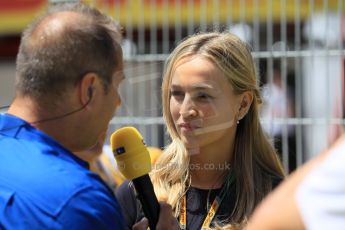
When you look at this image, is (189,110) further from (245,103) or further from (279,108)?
(279,108)

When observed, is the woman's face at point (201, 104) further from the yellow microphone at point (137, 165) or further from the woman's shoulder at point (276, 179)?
the yellow microphone at point (137, 165)

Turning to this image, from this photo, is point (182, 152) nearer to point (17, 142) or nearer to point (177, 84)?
point (177, 84)

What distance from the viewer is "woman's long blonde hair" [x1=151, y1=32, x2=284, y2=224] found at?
271 centimetres

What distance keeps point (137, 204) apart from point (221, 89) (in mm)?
554

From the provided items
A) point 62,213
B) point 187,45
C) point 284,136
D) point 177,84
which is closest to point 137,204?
point 177,84

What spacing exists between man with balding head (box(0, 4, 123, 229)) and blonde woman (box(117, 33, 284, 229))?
29.5 inches

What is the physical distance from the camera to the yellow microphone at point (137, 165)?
82.7 inches

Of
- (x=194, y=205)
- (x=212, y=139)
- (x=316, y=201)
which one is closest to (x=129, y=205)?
(x=194, y=205)

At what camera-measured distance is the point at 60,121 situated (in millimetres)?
1910

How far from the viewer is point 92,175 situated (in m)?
1.85

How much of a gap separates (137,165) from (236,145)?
821mm

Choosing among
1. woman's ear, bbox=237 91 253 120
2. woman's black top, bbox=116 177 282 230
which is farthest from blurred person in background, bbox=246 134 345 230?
woman's ear, bbox=237 91 253 120

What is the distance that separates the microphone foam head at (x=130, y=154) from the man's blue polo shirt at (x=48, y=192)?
0.28 meters

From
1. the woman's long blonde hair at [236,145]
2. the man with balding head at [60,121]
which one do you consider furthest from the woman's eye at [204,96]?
the man with balding head at [60,121]
